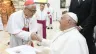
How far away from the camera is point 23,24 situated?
318cm

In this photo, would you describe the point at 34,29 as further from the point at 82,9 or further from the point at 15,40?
the point at 82,9

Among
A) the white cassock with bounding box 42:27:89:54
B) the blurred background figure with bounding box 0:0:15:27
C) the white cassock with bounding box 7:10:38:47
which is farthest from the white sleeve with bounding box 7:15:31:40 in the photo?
the blurred background figure with bounding box 0:0:15:27

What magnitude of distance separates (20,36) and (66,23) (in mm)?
899

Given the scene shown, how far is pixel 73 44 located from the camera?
2381mm

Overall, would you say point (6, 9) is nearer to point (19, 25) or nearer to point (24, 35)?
point (19, 25)

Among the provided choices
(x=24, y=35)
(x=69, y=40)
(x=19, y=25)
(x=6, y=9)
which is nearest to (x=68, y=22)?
(x=69, y=40)

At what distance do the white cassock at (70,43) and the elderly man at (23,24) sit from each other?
54 centimetres

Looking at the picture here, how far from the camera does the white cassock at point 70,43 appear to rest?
2387 mm

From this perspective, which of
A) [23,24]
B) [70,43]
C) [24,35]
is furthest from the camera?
[23,24]

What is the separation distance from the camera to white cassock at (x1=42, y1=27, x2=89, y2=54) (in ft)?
7.83

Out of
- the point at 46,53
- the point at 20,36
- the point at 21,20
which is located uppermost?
the point at 21,20

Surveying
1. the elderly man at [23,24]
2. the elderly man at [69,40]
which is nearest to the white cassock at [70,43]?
the elderly man at [69,40]

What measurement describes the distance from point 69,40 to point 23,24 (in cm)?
100

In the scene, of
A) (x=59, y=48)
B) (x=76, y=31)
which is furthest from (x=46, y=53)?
(x=76, y=31)
